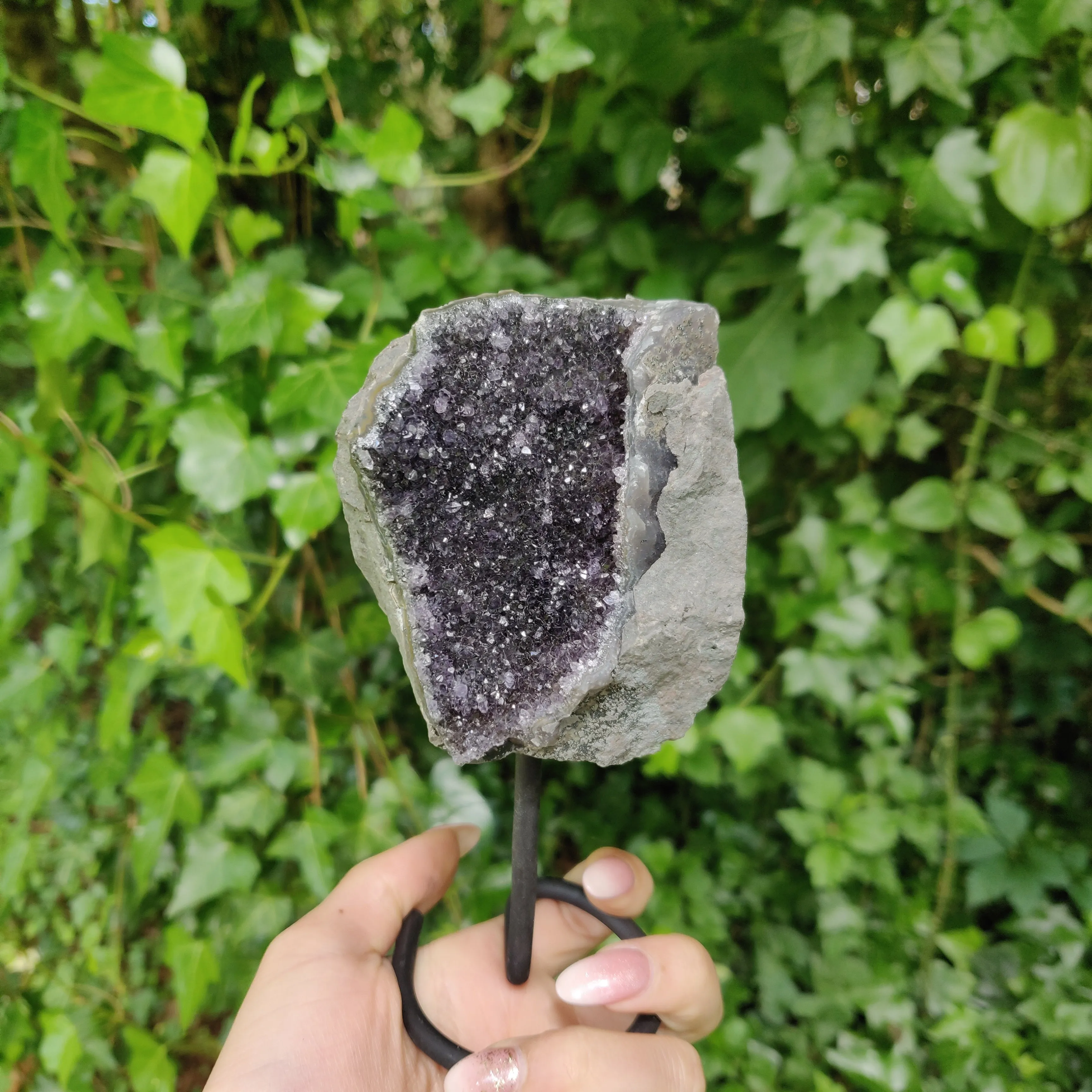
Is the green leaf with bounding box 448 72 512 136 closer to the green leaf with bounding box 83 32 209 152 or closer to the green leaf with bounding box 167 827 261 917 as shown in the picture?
the green leaf with bounding box 83 32 209 152

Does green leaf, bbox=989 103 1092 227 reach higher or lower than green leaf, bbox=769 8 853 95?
lower

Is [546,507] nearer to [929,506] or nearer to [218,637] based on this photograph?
[218,637]

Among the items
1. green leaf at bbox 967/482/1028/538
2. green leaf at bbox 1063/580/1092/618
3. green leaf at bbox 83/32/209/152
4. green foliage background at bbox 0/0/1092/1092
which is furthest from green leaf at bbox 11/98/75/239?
green leaf at bbox 1063/580/1092/618

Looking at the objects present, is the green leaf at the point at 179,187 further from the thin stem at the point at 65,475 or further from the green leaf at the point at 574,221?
the green leaf at the point at 574,221

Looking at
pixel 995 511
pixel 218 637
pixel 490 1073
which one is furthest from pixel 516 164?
pixel 490 1073

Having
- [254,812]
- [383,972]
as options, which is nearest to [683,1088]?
[383,972]

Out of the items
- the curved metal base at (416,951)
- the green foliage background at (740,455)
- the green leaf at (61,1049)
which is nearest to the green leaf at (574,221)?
the green foliage background at (740,455)

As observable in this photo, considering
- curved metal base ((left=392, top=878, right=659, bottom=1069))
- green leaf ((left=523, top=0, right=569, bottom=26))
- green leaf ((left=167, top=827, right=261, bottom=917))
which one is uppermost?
green leaf ((left=523, top=0, right=569, bottom=26))

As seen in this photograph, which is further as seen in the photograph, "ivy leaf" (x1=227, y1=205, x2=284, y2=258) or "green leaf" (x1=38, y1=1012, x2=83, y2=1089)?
"green leaf" (x1=38, y1=1012, x2=83, y2=1089)
